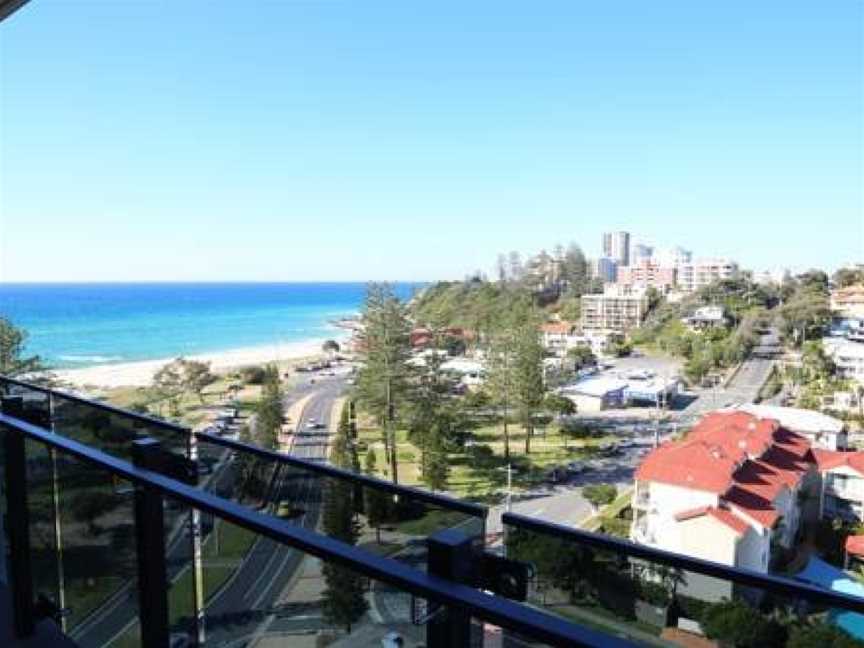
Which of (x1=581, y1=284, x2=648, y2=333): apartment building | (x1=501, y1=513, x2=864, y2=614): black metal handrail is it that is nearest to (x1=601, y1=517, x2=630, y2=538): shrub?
(x1=501, y1=513, x2=864, y2=614): black metal handrail

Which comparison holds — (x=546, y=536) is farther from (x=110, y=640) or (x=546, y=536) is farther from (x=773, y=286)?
(x=773, y=286)

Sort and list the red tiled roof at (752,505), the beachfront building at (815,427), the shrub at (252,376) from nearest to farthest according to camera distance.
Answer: the red tiled roof at (752,505) < the beachfront building at (815,427) < the shrub at (252,376)

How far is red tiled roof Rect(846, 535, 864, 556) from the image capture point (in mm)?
15438

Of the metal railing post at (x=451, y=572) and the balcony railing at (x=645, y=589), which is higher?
the metal railing post at (x=451, y=572)

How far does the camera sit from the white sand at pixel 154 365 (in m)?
37.1

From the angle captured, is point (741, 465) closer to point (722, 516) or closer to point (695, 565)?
point (722, 516)

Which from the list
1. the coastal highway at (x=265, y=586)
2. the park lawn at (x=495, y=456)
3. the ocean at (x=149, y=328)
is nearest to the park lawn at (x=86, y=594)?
the coastal highway at (x=265, y=586)

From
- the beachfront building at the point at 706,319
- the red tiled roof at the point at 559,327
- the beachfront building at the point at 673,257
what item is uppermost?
the beachfront building at the point at 673,257

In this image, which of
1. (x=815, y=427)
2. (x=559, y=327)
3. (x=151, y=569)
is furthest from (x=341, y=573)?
(x=559, y=327)

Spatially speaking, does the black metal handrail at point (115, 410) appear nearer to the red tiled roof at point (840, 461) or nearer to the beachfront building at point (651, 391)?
the red tiled roof at point (840, 461)

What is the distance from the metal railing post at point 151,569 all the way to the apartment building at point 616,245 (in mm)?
114182

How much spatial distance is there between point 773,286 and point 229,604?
64992 mm

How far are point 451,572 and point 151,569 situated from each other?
846 mm

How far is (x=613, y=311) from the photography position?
5866 cm
